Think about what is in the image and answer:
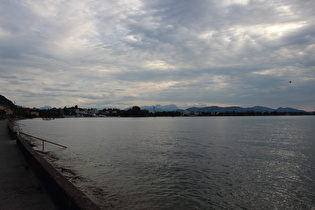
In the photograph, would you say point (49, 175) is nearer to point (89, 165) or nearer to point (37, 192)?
point (37, 192)

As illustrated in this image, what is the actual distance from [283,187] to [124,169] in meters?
10.2

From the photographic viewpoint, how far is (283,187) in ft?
41.3

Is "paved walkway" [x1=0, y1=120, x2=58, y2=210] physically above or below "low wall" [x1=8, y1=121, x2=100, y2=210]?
below

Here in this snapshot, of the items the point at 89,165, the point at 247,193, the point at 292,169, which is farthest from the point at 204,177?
the point at 89,165

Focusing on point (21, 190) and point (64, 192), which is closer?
point (64, 192)

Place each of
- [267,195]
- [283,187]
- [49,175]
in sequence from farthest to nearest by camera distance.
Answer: [283,187], [267,195], [49,175]

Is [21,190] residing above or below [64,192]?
below

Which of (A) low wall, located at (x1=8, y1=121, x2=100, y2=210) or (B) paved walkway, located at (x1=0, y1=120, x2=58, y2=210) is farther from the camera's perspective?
(B) paved walkway, located at (x1=0, y1=120, x2=58, y2=210)

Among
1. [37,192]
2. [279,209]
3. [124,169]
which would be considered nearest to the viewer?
[37,192]

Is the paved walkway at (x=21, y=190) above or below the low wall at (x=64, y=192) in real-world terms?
below

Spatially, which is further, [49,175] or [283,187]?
[283,187]

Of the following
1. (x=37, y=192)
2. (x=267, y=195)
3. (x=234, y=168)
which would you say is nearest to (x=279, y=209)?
(x=267, y=195)

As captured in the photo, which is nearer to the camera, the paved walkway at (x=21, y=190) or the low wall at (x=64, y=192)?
the low wall at (x=64, y=192)

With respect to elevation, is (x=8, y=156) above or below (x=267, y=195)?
above
